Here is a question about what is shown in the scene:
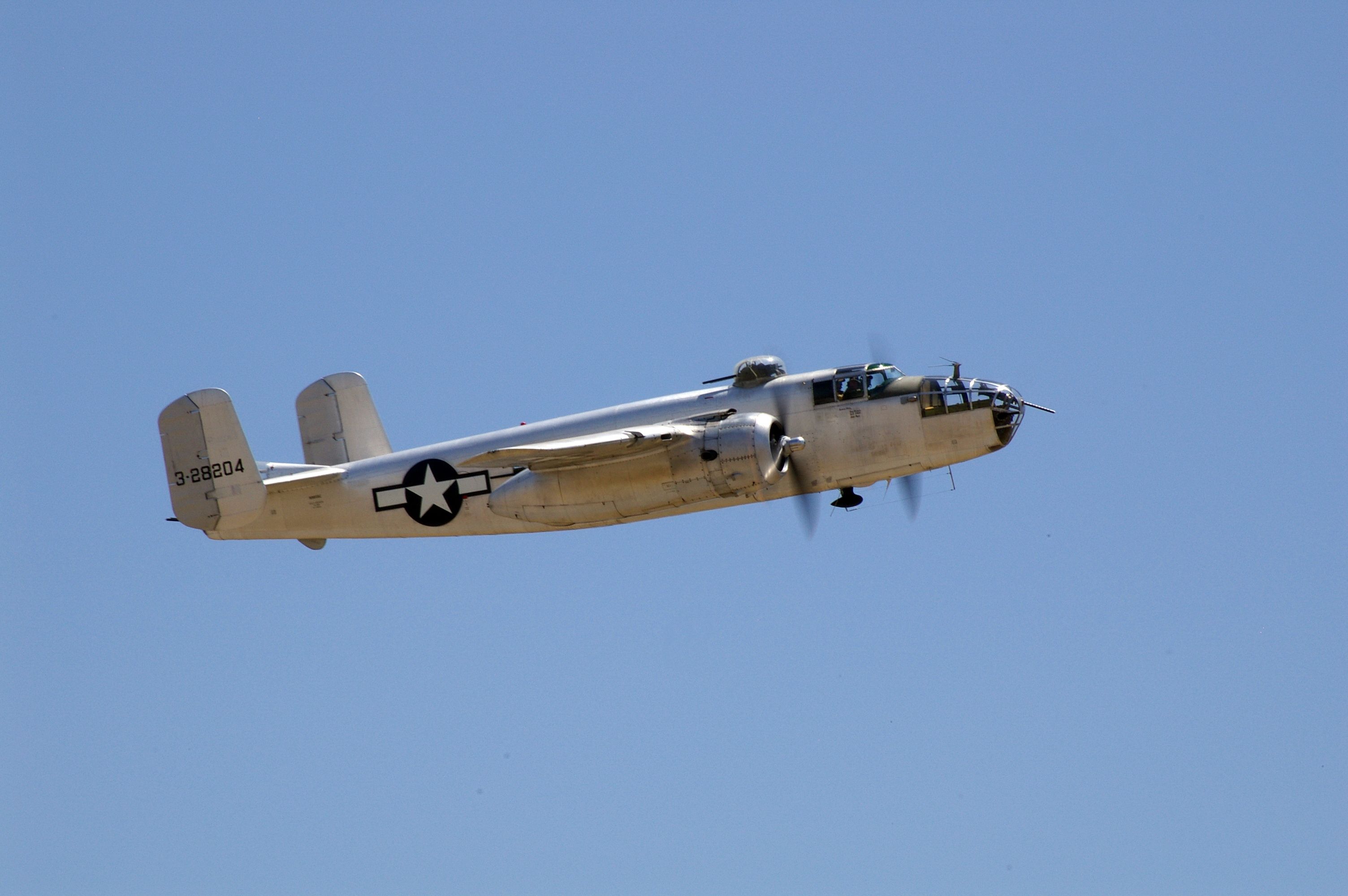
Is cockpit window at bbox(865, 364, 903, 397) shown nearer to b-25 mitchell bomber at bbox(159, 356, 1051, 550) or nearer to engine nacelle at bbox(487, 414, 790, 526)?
b-25 mitchell bomber at bbox(159, 356, 1051, 550)

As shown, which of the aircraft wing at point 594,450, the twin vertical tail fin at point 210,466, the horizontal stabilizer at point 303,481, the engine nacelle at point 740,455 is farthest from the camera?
the horizontal stabilizer at point 303,481

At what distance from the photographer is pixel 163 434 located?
33.9 meters

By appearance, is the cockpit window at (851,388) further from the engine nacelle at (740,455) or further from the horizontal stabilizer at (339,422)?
the horizontal stabilizer at (339,422)

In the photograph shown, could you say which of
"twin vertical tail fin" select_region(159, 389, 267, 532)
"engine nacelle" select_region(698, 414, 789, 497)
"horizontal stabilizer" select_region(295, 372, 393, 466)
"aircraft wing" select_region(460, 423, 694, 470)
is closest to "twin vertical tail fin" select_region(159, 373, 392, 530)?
"twin vertical tail fin" select_region(159, 389, 267, 532)

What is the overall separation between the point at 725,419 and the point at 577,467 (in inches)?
110

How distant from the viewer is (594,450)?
29.3 meters

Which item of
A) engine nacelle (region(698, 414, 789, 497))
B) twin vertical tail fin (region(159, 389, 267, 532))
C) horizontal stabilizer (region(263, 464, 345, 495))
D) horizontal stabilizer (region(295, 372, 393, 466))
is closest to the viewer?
engine nacelle (region(698, 414, 789, 497))

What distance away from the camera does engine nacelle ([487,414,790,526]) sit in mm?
28844

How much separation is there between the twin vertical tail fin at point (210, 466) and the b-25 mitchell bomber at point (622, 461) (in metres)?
0.03

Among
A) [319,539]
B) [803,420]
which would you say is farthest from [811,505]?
[319,539]

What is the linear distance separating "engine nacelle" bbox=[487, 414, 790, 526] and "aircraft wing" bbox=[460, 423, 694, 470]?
0.08 metres

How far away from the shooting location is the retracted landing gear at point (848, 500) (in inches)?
1202

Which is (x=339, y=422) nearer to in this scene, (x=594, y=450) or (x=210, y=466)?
(x=210, y=466)

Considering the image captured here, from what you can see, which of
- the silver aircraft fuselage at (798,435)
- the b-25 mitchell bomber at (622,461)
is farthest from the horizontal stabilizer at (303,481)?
the silver aircraft fuselage at (798,435)
